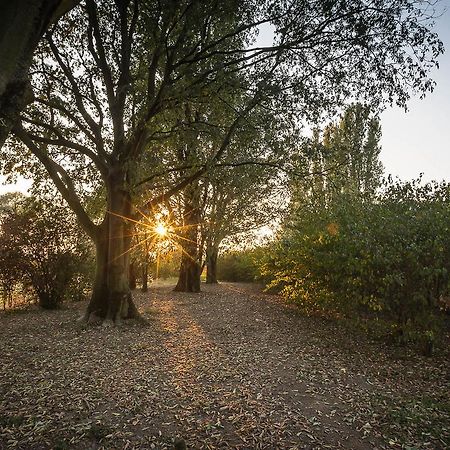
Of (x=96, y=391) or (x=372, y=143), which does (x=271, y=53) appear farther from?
(x=372, y=143)

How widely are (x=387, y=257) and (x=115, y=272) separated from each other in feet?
24.8

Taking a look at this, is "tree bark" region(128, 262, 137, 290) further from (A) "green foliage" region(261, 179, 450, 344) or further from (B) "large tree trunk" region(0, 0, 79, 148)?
(B) "large tree trunk" region(0, 0, 79, 148)

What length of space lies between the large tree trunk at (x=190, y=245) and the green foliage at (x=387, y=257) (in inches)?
373

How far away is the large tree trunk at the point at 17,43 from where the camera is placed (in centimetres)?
325

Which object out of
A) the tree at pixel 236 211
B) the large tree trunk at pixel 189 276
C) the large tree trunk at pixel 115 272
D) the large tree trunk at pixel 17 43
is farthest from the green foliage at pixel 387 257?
the large tree trunk at pixel 189 276

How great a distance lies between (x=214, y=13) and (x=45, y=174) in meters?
8.56

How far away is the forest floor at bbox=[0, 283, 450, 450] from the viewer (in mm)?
4305

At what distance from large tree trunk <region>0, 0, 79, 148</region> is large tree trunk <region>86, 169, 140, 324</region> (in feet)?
22.7

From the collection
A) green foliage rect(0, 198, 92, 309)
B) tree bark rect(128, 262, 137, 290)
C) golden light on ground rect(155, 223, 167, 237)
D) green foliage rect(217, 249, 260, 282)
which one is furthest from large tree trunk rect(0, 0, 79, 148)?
green foliage rect(217, 249, 260, 282)

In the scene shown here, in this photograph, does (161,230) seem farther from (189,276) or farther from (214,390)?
(214,390)

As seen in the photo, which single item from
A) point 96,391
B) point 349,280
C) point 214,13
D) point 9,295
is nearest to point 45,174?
point 9,295

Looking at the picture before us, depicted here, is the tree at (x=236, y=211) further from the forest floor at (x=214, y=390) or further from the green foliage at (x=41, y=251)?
the forest floor at (x=214, y=390)

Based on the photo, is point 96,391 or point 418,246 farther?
point 418,246

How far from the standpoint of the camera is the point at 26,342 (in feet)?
27.5
